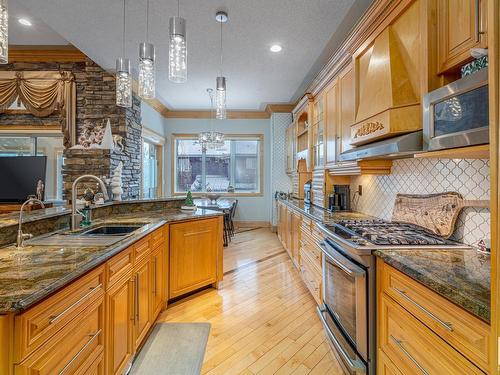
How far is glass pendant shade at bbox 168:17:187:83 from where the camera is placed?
1.88 m

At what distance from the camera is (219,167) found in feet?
24.7

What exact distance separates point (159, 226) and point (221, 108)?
1.39m

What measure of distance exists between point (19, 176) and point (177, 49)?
149 inches

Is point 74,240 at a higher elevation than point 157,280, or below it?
higher

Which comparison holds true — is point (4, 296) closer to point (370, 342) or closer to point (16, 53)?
point (370, 342)

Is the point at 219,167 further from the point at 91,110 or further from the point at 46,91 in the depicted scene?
the point at 46,91

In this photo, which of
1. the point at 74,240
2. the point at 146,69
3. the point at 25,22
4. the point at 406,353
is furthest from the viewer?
the point at 25,22

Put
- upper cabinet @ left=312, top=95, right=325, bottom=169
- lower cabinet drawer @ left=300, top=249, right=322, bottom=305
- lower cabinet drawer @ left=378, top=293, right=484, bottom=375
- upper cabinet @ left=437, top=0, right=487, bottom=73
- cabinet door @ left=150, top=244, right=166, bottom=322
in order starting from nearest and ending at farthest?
lower cabinet drawer @ left=378, top=293, right=484, bottom=375 < upper cabinet @ left=437, top=0, right=487, bottom=73 < cabinet door @ left=150, top=244, right=166, bottom=322 < lower cabinet drawer @ left=300, top=249, right=322, bottom=305 < upper cabinet @ left=312, top=95, right=325, bottom=169

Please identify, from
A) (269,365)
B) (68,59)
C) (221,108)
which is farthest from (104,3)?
(269,365)

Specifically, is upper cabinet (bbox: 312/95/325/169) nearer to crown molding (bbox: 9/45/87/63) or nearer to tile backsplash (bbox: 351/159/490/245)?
tile backsplash (bbox: 351/159/490/245)

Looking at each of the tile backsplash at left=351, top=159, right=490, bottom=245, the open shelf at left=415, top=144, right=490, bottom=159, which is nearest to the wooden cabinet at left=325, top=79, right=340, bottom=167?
the tile backsplash at left=351, top=159, right=490, bottom=245

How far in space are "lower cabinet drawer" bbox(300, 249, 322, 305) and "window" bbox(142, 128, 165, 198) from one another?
13.9 ft

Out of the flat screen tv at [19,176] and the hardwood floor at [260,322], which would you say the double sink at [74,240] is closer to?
the hardwood floor at [260,322]

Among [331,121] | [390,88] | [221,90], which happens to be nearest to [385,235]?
[390,88]
